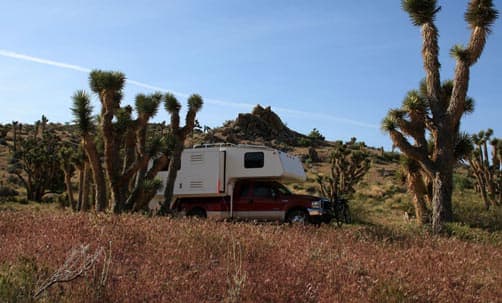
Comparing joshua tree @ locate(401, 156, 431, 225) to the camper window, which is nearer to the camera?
the camper window

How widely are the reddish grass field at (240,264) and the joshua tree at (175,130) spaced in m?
8.35

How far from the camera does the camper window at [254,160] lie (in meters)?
17.7

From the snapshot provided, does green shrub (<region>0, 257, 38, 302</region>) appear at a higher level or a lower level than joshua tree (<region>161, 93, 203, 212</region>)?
lower

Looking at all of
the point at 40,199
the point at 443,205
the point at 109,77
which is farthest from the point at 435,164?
the point at 40,199

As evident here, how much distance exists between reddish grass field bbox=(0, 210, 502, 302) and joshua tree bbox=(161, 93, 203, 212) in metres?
8.35

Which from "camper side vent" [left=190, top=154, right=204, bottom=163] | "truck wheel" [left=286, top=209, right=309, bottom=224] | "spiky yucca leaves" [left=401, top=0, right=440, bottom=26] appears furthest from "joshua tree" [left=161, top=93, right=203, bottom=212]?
"spiky yucca leaves" [left=401, top=0, right=440, bottom=26]

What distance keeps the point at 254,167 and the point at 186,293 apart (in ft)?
41.6

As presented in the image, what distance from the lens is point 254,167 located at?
17.6 metres

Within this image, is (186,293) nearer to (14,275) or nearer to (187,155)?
(14,275)

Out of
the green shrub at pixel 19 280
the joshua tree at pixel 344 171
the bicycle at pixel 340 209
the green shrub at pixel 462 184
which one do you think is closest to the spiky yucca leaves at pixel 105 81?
the bicycle at pixel 340 209

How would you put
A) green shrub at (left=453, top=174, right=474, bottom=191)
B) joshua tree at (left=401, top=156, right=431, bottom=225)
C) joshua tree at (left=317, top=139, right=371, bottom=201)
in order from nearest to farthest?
joshua tree at (left=401, top=156, right=431, bottom=225) → joshua tree at (left=317, top=139, right=371, bottom=201) → green shrub at (left=453, top=174, right=474, bottom=191)

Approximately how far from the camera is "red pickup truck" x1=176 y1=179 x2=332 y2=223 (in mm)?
16516

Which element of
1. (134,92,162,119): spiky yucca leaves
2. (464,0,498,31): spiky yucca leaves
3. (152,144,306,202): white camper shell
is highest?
(464,0,498,31): spiky yucca leaves

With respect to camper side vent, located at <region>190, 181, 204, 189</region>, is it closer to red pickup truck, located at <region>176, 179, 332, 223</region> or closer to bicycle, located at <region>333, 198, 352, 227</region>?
red pickup truck, located at <region>176, 179, 332, 223</region>
